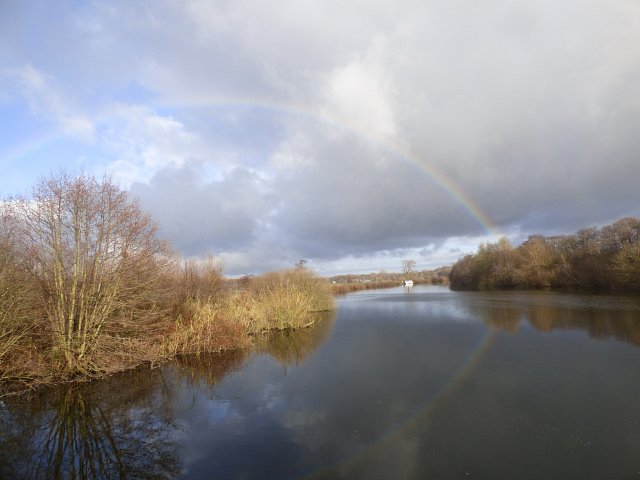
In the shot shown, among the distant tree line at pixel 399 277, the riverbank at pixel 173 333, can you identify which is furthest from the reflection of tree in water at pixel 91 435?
the distant tree line at pixel 399 277

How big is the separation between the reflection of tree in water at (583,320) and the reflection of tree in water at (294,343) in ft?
33.8

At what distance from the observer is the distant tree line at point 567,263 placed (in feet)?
132

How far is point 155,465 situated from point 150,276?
28.2 ft

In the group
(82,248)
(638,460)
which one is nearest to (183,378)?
(82,248)

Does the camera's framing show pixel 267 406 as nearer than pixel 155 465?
No

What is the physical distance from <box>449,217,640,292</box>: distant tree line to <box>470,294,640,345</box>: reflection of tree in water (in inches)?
739

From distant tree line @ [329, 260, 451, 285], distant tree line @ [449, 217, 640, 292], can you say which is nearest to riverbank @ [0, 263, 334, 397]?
distant tree line @ [449, 217, 640, 292]

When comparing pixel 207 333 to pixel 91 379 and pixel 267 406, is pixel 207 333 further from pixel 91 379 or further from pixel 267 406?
pixel 267 406

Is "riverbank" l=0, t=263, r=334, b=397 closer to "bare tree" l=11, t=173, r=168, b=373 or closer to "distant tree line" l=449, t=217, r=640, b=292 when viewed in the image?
"bare tree" l=11, t=173, r=168, b=373

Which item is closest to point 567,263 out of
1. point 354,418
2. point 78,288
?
point 354,418

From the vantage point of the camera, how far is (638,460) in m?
5.88

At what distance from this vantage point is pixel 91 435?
781 cm

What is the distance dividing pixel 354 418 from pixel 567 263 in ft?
188

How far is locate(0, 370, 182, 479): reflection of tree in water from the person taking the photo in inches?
253
